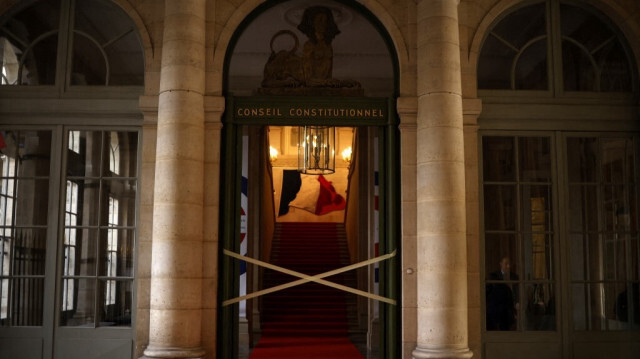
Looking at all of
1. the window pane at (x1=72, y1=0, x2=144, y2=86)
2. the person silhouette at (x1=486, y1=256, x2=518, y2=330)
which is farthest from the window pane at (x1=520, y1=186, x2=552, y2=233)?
the window pane at (x1=72, y1=0, x2=144, y2=86)

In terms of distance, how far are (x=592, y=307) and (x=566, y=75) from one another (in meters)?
2.85

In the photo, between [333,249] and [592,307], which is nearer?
[592,307]

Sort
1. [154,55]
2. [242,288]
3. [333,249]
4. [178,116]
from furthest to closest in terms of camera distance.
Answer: [333,249]
[242,288]
[154,55]
[178,116]

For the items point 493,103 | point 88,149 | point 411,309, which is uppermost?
point 493,103

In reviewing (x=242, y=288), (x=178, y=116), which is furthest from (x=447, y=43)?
(x=242, y=288)

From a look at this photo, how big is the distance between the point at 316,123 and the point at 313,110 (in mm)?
173

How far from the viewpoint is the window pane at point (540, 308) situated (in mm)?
9133

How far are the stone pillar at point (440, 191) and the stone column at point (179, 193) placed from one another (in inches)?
97.1

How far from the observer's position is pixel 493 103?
369 inches

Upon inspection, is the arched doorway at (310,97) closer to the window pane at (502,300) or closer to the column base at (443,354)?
the column base at (443,354)

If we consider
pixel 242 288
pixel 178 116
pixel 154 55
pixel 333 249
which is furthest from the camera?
pixel 333 249

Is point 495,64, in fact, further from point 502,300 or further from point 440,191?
point 502,300

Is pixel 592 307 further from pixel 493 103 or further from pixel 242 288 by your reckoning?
pixel 242 288

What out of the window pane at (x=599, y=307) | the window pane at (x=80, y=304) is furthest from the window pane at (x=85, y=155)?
the window pane at (x=599, y=307)
